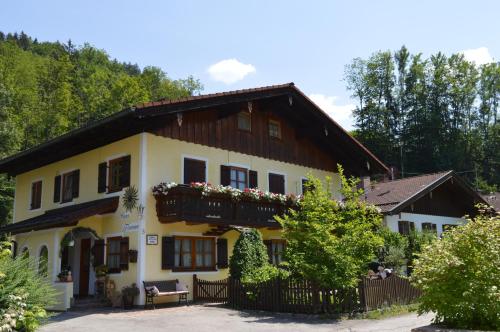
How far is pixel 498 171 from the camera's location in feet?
189

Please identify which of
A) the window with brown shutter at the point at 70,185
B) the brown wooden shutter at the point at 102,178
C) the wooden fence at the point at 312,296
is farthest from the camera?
the window with brown shutter at the point at 70,185

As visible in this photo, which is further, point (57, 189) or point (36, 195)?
point (36, 195)

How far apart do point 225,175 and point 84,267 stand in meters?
6.10

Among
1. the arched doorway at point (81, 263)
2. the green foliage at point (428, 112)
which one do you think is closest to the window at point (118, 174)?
the arched doorway at point (81, 263)

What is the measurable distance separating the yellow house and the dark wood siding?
1.7 inches

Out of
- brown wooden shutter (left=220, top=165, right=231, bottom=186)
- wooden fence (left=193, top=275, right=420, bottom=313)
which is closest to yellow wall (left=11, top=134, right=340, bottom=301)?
brown wooden shutter (left=220, top=165, right=231, bottom=186)

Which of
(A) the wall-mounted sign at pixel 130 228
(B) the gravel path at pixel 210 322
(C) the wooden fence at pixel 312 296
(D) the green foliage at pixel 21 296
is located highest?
(A) the wall-mounted sign at pixel 130 228

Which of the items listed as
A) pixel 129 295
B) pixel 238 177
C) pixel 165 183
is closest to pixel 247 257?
pixel 165 183

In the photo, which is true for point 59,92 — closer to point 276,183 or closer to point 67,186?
point 67,186

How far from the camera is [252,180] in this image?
67.4 ft

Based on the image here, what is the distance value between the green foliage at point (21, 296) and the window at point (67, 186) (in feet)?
39.2

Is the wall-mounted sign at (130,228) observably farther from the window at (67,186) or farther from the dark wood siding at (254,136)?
the window at (67,186)

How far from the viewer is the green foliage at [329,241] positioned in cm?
1371

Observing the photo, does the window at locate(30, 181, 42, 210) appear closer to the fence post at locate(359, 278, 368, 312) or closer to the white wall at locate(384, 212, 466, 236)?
the fence post at locate(359, 278, 368, 312)
